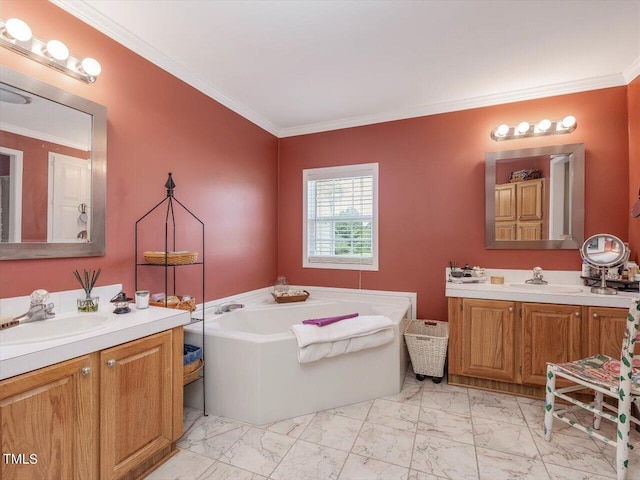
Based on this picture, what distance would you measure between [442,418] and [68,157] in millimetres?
2866

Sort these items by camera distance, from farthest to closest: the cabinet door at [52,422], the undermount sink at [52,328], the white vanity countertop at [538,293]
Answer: the white vanity countertop at [538,293]
the undermount sink at [52,328]
the cabinet door at [52,422]

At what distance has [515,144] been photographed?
285cm

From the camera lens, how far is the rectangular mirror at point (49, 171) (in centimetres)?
150

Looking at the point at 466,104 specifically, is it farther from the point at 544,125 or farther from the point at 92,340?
the point at 92,340

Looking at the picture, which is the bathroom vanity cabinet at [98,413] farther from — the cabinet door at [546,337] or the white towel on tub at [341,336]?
the cabinet door at [546,337]

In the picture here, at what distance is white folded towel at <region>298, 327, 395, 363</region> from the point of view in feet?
7.02

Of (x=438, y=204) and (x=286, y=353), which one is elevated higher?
(x=438, y=204)

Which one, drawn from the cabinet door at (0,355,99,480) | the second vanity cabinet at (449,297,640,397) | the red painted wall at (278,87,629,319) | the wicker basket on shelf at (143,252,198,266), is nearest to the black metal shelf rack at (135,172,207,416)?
the wicker basket on shelf at (143,252,198,266)

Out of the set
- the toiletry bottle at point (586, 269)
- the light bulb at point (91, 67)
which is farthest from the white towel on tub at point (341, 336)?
the light bulb at point (91, 67)

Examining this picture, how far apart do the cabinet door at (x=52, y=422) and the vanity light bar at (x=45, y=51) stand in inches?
59.9

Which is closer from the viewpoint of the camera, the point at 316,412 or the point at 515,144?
the point at 316,412

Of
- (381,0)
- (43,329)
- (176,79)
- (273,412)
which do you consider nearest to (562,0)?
(381,0)

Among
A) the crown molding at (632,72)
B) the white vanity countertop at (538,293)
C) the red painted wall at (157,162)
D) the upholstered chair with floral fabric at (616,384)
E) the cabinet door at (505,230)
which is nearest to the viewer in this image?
the upholstered chair with floral fabric at (616,384)

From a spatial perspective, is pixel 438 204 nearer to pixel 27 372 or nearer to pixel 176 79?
pixel 176 79
